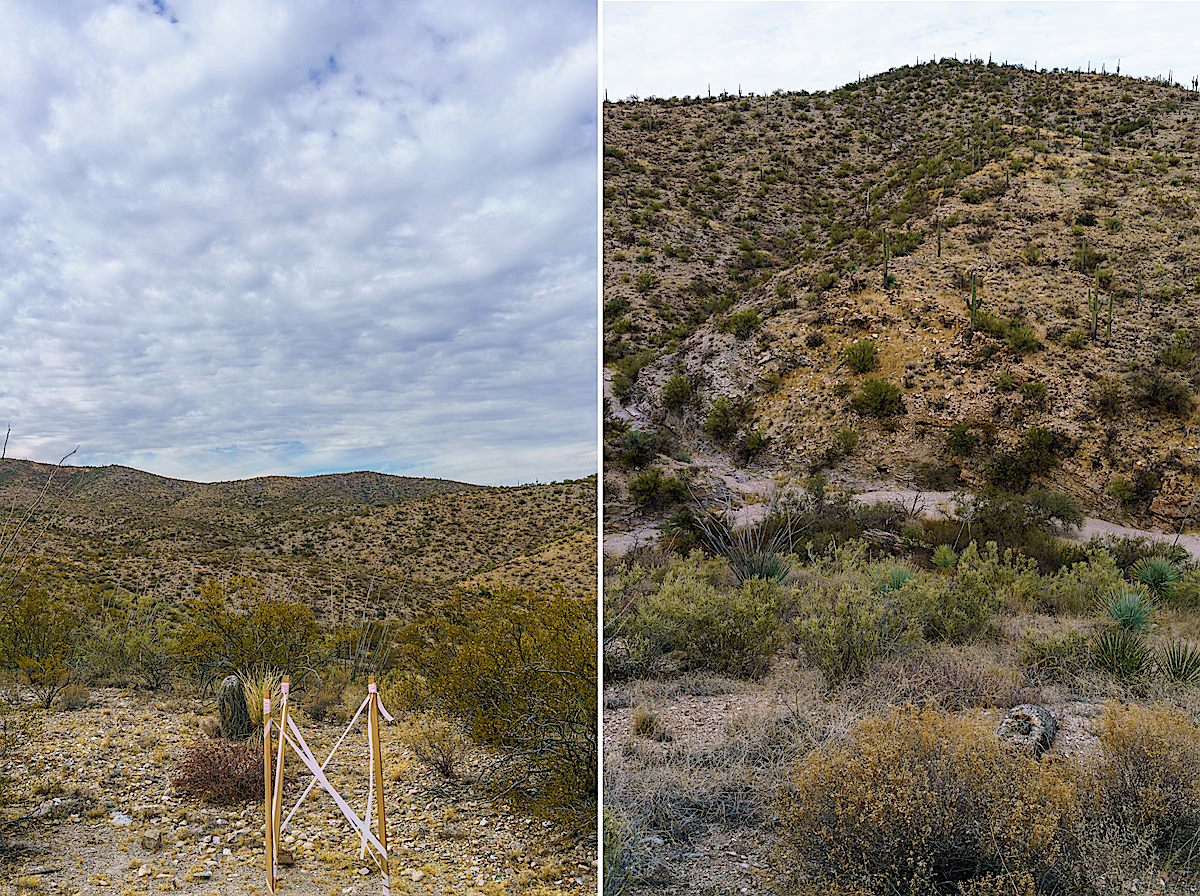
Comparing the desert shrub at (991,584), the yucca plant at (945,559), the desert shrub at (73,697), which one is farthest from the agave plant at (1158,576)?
the desert shrub at (73,697)

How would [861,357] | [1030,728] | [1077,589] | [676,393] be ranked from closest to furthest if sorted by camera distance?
1. [1030,728]
2. [1077,589]
3. [676,393]
4. [861,357]

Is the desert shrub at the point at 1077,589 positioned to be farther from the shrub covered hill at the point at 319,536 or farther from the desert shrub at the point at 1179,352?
the shrub covered hill at the point at 319,536

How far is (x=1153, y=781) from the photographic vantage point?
7.43 ft

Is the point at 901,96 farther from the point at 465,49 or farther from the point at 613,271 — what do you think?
the point at 465,49

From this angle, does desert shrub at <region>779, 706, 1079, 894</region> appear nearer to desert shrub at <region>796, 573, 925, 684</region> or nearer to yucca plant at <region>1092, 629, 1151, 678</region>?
desert shrub at <region>796, 573, 925, 684</region>

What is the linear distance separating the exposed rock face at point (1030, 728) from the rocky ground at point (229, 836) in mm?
1587

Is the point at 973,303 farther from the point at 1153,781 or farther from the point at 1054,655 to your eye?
the point at 1153,781

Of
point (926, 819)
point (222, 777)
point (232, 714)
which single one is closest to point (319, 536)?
point (232, 714)

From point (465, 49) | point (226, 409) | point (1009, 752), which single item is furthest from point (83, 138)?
point (1009, 752)

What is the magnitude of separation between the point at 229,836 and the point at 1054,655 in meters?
3.54

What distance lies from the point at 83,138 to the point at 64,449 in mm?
3359

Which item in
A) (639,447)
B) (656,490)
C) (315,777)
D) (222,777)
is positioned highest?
(639,447)

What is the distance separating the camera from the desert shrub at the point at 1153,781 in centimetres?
223

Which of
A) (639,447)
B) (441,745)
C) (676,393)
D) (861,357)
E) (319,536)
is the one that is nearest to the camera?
(441,745)
